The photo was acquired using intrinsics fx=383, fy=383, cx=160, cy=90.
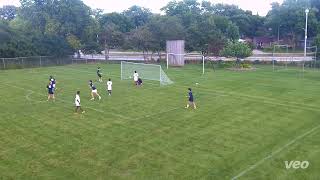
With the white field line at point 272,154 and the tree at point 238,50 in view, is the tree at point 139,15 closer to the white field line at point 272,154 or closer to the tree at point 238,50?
the tree at point 238,50

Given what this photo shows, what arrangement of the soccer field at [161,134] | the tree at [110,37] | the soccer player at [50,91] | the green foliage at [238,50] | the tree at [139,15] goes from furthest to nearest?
the tree at [139,15]
the tree at [110,37]
the green foliage at [238,50]
the soccer player at [50,91]
the soccer field at [161,134]

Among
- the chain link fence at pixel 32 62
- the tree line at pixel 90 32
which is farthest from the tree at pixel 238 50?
the chain link fence at pixel 32 62

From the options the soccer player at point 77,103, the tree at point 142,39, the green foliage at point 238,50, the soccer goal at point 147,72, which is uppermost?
the tree at point 142,39

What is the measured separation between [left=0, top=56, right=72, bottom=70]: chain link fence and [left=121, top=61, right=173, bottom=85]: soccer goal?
60.3 feet

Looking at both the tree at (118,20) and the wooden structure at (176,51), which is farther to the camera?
the tree at (118,20)

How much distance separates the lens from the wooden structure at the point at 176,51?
6078 cm

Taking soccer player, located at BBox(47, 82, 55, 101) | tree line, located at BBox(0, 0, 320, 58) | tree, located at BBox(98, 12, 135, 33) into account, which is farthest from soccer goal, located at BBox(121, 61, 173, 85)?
tree, located at BBox(98, 12, 135, 33)

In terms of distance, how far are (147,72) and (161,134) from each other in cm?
2681

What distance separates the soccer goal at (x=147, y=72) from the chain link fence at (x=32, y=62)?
1839cm

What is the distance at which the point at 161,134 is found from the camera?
22109 millimetres

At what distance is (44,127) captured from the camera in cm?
2350

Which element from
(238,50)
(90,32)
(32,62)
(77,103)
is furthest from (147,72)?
(90,32)

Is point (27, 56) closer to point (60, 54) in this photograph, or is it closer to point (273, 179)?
point (60, 54)

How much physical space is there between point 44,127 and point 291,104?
19.0 m
